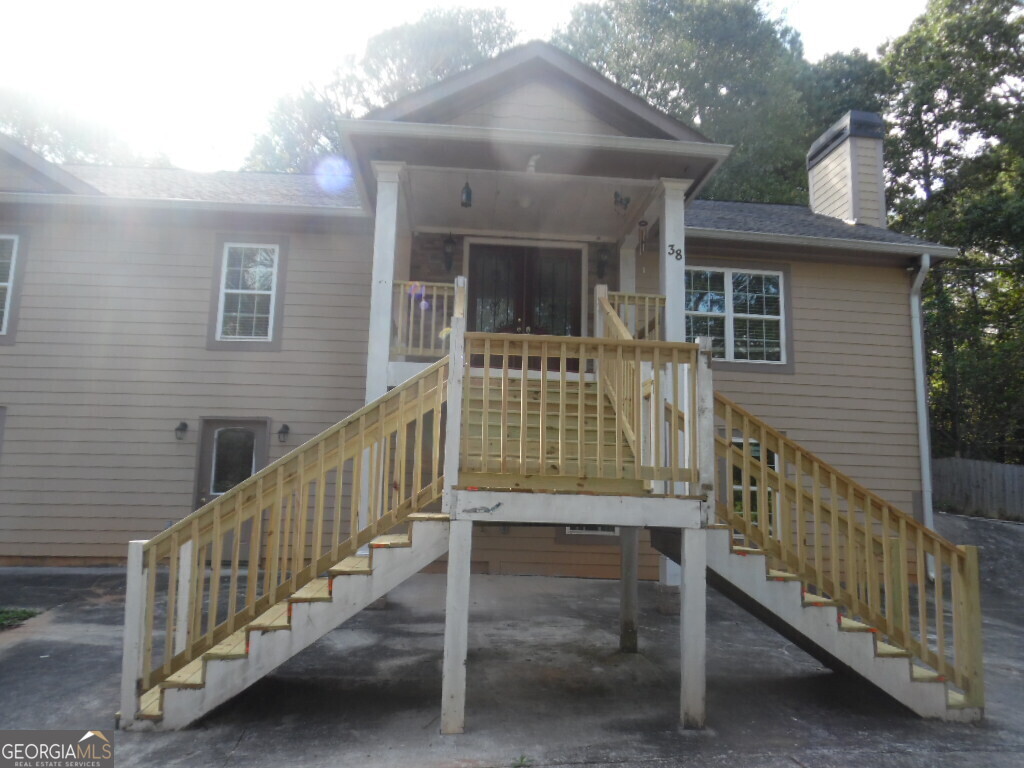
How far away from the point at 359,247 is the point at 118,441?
13.6 feet

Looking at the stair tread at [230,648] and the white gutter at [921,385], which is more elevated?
the white gutter at [921,385]

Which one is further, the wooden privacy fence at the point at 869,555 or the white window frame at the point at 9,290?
the white window frame at the point at 9,290

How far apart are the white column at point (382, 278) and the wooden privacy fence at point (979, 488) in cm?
1492

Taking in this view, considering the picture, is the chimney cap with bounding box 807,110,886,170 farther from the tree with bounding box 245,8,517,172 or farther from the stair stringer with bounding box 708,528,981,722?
the tree with bounding box 245,8,517,172

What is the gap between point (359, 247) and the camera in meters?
9.53

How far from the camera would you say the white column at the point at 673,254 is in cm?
711

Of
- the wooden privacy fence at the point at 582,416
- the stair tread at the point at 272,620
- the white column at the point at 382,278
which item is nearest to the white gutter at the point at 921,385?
the wooden privacy fence at the point at 582,416

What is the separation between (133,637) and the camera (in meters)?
3.79

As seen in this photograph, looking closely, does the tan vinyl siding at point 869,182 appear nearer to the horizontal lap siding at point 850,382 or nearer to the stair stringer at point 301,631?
the horizontal lap siding at point 850,382

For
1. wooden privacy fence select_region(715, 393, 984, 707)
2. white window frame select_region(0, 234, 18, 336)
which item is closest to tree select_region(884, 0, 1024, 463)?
wooden privacy fence select_region(715, 393, 984, 707)

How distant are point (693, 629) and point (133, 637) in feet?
10.9

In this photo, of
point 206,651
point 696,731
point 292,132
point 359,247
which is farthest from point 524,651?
point 292,132

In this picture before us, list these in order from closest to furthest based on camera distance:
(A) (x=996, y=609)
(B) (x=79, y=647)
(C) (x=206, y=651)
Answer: (C) (x=206, y=651) → (B) (x=79, y=647) → (A) (x=996, y=609)

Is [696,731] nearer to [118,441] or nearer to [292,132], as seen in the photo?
[118,441]
